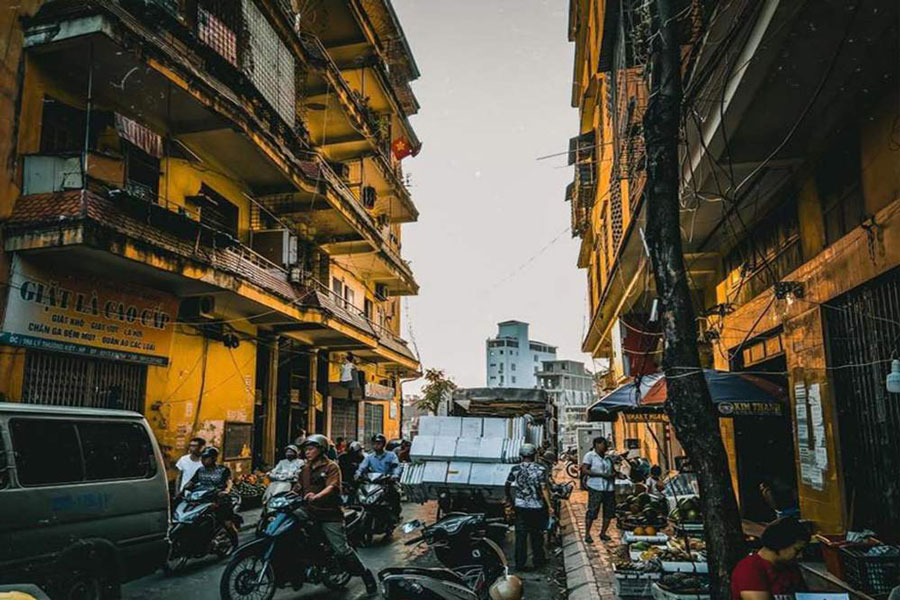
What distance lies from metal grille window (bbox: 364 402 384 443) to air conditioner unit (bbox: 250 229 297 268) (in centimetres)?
1132

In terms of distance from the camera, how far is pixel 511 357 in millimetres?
115000

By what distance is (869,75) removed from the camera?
6.53 meters

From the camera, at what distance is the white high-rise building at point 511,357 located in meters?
114

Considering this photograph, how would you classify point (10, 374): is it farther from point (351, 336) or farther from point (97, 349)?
point (351, 336)

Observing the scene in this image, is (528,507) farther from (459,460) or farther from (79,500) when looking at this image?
(79,500)

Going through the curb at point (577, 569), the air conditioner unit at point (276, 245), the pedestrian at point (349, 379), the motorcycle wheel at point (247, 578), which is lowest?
the curb at point (577, 569)

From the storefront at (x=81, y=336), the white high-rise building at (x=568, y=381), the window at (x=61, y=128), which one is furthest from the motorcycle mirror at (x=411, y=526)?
the white high-rise building at (x=568, y=381)

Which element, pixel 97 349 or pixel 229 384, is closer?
pixel 97 349

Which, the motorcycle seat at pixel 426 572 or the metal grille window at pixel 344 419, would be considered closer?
the motorcycle seat at pixel 426 572

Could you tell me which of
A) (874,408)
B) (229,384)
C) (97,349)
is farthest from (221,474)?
(874,408)

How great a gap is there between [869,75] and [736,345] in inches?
233

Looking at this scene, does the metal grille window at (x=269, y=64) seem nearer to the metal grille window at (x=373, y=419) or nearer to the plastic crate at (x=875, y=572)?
the plastic crate at (x=875, y=572)

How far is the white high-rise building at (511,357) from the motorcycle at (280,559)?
106 m

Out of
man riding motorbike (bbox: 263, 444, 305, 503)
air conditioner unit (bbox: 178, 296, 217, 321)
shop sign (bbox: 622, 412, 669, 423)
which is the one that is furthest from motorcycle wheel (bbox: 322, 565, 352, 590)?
air conditioner unit (bbox: 178, 296, 217, 321)
